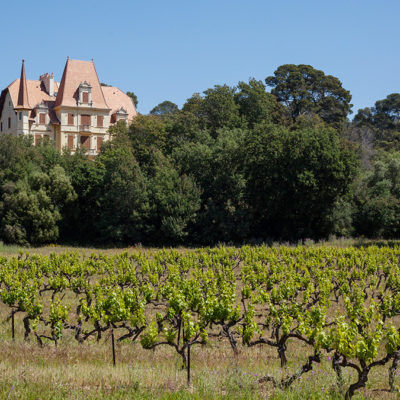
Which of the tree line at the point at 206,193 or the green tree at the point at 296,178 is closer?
the green tree at the point at 296,178

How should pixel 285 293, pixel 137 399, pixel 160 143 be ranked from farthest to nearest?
pixel 160 143 → pixel 285 293 → pixel 137 399

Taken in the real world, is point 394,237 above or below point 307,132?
below

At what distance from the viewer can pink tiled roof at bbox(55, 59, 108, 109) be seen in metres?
64.8

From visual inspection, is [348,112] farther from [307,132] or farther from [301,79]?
[307,132]

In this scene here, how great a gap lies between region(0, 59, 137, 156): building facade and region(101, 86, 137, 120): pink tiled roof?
13.2ft

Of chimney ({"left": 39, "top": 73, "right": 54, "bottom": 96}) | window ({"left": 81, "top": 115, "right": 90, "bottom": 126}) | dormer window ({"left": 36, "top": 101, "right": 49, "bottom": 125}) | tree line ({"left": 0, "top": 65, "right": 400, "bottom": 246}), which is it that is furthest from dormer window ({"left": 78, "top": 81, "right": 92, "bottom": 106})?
tree line ({"left": 0, "top": 65, "right": 400, "bottom": 246})

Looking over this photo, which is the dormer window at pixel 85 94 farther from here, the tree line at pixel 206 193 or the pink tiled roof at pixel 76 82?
the tree line at pixel 206 193

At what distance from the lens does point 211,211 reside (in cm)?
4331

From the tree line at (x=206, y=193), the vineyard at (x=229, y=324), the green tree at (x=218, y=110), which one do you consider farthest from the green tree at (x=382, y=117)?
the vineyard at (x=229, y=324)

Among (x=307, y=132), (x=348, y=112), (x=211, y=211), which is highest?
(x=348, y=112)

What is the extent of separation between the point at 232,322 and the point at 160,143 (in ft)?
145

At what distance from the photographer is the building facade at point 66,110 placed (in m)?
64.6

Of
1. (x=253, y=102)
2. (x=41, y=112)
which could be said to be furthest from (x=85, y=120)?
(x=253, y=102)

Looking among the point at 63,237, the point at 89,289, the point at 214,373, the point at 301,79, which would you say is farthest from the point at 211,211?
the point at 301,79
